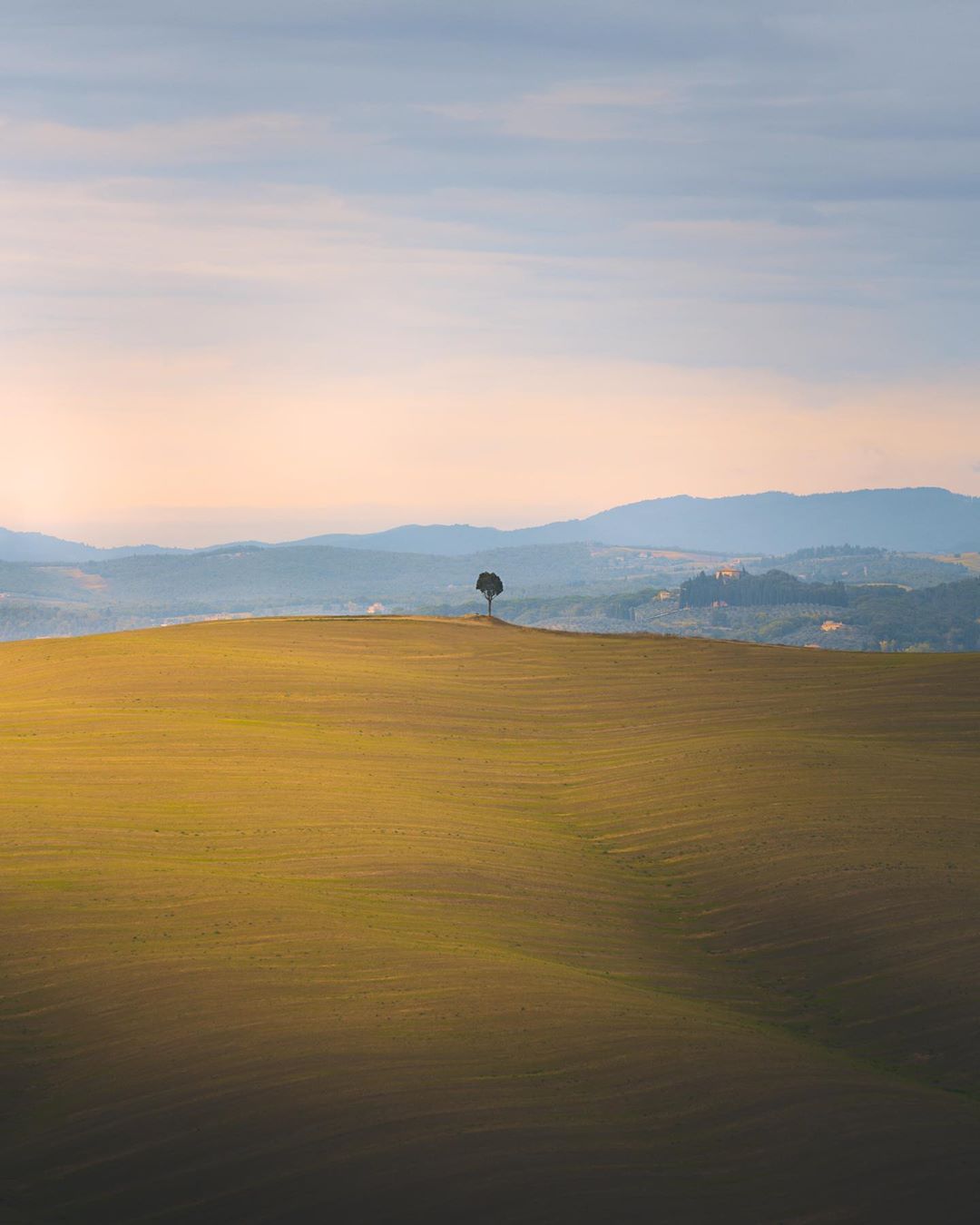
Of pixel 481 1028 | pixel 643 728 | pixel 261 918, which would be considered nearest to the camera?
pixel 481 1028

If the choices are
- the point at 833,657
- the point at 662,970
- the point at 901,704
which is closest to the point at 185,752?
the point at 662,970

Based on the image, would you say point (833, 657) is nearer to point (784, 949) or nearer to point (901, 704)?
point (901, 704)

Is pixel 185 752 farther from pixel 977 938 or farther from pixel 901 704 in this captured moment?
pixel 901 704

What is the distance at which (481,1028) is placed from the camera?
66.6 feet

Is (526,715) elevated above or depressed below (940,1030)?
above

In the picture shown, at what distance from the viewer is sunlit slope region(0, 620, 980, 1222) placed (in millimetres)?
16250

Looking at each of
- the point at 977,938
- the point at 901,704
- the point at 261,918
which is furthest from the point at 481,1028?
the point at 901,704

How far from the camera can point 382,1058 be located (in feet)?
61.9

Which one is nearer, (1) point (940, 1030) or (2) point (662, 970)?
(1) point (940, 1030)

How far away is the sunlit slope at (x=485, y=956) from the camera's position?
16250mm

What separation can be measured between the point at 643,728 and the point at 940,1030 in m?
24.0

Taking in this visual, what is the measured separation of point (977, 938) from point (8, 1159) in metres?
19.2

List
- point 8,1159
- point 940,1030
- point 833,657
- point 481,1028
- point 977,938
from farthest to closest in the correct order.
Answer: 1. point 833,657
2. point 977,938
3. point 940,1030
4. point 481,1028
5. point 8,1159

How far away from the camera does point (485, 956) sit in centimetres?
2388
